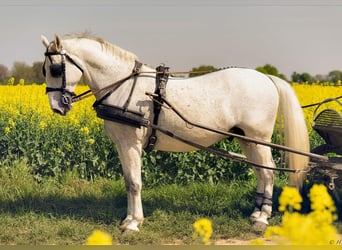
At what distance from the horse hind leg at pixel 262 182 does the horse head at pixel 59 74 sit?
1892mm

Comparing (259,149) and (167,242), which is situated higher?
(259,149)

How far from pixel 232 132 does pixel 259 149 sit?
0.32m

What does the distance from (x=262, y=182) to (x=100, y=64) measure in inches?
79.4

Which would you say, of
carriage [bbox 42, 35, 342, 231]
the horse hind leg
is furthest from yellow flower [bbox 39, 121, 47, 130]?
the horse hind leg

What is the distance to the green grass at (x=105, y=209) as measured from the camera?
193 inches

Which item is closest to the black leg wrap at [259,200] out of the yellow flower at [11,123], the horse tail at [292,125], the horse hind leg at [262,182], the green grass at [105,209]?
the horse hind leg at [262,182]

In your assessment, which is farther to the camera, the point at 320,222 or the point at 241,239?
the point at 241,239

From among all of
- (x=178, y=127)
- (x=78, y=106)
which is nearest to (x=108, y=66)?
(x=178, y=127)

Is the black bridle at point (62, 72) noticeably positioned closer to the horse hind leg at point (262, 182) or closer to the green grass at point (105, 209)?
the green grass at point (105, 209)

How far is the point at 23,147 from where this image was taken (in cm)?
696

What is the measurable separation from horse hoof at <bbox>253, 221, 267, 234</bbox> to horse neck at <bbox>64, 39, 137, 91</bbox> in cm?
190

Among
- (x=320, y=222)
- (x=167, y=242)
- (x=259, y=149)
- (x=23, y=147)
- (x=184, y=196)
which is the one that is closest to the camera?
(x=320, y=222)

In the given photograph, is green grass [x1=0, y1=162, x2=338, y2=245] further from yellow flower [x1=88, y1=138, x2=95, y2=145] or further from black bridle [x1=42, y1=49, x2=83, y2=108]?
black bridle [x1=42, y1=49, x2=83, y2=108]

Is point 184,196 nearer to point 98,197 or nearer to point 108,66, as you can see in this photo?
point 98,197
